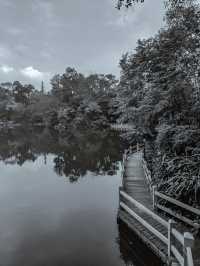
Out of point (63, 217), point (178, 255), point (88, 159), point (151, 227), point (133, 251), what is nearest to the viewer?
point (178, 255)

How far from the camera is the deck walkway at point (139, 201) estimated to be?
292 inches

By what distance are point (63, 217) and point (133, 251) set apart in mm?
3722

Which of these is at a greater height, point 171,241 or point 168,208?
point 168,208

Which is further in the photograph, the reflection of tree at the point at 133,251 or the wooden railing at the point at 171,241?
the reflection of tree at the point at 133,251

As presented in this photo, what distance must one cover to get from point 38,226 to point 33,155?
691 inches

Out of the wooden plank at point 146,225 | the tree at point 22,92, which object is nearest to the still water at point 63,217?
the wooden plank at point 146,225

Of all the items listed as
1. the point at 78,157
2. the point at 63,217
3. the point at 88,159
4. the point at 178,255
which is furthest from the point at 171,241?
the point at 78,157

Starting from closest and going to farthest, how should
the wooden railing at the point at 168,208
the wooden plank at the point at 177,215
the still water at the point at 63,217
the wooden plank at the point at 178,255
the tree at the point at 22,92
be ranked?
1. the wooden plank at the point at 178,255
2. the wooden plank at the point at 177,215
3. the still water at the point at 63,217
4. the wooden railing at the point at 168,208
5. the tree at the point at 22,92

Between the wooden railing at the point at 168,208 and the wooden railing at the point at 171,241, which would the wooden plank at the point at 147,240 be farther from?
the wooden railing at the point at 168,208

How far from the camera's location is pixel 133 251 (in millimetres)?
8008

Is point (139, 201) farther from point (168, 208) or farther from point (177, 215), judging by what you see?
point (177, 215)

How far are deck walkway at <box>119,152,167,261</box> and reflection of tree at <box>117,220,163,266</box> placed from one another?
0.21 meters

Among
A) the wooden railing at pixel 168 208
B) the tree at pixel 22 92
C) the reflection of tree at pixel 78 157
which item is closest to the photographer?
the wooden railing at pixel 168 208

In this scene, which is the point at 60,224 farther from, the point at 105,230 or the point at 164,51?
the point at 164,51
